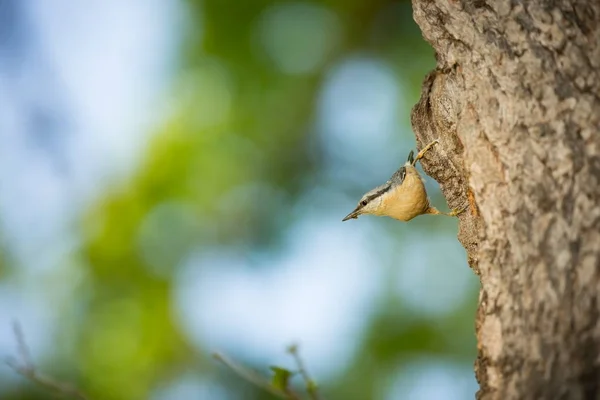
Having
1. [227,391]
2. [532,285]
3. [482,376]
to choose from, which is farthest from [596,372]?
[227,391]

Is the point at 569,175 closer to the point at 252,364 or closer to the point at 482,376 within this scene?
the point at 482,376

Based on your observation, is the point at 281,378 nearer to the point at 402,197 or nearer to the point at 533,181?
the point at 533,181

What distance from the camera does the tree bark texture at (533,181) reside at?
1.71 metres

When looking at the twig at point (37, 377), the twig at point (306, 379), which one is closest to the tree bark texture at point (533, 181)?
the twig at point (306, 379)

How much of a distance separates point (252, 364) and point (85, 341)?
160 centimetres

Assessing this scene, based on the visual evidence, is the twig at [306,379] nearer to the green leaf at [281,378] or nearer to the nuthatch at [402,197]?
the green leaf at [281,378]

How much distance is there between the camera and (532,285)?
182 cm

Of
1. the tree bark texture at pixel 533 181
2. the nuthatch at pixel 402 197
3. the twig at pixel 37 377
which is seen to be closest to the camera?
the tree bark texture at pixel 533 181

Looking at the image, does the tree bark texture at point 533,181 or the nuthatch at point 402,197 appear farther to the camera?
the nuthatch at point 402,197

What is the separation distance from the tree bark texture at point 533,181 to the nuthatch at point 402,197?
3.55ft

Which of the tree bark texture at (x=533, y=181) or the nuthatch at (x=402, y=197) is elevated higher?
the nuthatch at (x=402, y=197)

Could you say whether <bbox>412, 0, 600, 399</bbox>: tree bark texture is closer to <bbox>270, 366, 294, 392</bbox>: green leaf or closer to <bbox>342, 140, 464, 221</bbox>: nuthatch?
<bbox>270, 366, 294, 392</bbox>: green leaf

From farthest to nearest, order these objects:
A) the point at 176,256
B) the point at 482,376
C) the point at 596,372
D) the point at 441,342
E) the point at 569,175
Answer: the point at 176,256
the point at 441,342
the point at 482,376
the point at 569,175
the point at 596,372

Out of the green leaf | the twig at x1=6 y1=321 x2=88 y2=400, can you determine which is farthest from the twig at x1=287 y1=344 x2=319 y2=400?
the twig at x1=6 y1=321 x2=88 y2=400
